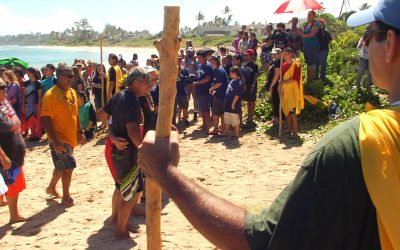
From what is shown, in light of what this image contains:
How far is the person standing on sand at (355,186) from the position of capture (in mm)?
1110

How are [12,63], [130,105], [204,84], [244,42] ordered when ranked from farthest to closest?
[244,42] → [12,63] → [204,84] → [130,105]

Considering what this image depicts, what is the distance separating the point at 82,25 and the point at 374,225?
6612 inches

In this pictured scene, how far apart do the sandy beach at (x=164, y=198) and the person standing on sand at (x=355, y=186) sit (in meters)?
3.79

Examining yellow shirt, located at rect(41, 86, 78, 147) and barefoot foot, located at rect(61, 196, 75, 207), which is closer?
yellow shirt, located at rect(41, 86, 78, 147)

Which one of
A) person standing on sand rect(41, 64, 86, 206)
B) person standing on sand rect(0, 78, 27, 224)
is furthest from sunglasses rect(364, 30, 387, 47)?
person standing on sand rect(41, 64, 86, 206)

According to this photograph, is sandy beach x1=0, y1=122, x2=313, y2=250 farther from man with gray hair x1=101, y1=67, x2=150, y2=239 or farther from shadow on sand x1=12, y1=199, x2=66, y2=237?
man with gray hair x1=101, y1=67, x2=150, y2=239

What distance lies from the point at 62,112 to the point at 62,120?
0.36 ft

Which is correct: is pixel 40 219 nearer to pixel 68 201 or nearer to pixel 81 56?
pixel 68 201

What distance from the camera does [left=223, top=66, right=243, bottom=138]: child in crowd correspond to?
9.54 metres

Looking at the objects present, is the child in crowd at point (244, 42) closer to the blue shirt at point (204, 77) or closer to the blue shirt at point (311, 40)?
the blue shirt at point (311, 40)

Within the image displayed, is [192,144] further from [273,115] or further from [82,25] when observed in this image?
[82,25]

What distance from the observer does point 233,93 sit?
9562 millimetres

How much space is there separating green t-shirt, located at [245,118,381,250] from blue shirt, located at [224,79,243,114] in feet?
27.4

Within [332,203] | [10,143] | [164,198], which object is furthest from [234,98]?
[332,203]
